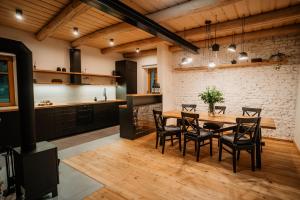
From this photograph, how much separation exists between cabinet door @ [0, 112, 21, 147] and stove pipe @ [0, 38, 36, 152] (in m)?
2.31

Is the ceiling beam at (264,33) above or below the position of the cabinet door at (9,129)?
above

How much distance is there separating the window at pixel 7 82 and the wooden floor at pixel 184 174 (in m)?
2.65

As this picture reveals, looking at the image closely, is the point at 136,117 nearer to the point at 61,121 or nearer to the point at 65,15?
the point at 61,121

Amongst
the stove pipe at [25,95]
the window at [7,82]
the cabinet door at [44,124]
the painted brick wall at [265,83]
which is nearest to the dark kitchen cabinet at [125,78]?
the painted brick wall at [265,83]

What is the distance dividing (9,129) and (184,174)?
390 cm

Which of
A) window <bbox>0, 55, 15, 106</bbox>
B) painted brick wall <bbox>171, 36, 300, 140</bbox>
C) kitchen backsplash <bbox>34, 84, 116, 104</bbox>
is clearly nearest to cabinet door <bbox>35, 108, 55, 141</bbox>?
kitchen backsplash <bbox>34, 84, 116, 104</bbox>

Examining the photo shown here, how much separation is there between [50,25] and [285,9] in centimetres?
493

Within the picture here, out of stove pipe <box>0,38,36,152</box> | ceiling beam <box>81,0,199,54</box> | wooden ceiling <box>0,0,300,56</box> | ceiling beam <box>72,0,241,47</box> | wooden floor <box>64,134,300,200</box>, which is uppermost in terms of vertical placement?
wooden ceiling <box>0,0,300,56</box>

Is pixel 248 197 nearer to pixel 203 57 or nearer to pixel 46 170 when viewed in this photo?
pixel 46 170

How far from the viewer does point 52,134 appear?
4.41 m

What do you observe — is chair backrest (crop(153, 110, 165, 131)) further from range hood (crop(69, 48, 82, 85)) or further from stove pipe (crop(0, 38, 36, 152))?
range hood (crop(69, 48, 82, 85))

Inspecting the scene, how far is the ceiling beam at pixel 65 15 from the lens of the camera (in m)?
2.86

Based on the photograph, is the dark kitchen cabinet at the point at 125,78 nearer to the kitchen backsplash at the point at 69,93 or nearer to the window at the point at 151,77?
the kitchen backsplash at the point at 69,93

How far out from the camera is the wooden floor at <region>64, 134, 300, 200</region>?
2.21 metres
